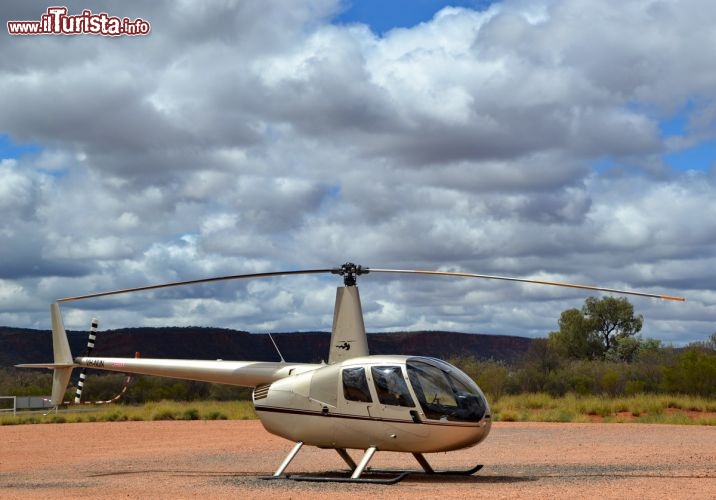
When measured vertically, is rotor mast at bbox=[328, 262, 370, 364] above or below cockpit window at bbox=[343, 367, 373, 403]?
above

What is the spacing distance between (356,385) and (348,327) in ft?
3.95

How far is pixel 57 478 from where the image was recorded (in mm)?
18625

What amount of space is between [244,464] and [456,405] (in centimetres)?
725

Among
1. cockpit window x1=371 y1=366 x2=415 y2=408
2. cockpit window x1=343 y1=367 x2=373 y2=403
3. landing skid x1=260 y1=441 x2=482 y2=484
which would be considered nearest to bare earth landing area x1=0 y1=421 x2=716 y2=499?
landing skid x1=260 y1=441 x2=482 y2=484

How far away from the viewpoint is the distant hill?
113 m

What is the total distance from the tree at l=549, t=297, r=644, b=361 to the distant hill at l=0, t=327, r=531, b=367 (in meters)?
31.3

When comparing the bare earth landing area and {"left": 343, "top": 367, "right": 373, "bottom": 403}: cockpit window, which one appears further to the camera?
{"left": 343, "top": 367, "right": 373, "bottom": 403}: cockpit window

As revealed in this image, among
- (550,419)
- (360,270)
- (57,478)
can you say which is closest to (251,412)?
(550,419)

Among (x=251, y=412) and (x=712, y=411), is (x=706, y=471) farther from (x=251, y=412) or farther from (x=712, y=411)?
(x=251, y=412)

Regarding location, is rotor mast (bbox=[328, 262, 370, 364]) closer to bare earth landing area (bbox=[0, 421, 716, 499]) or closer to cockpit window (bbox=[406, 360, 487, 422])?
cockpit window (bbox=[406, 360, 487, 422])

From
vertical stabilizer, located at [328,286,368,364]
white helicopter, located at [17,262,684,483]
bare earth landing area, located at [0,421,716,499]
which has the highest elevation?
vertical stabilizer, located at [328,286,368,364]

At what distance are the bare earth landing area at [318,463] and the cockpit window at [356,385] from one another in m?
1.51

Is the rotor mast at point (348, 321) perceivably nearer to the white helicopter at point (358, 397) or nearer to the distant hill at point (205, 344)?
the white helicopter at point (358, 397)

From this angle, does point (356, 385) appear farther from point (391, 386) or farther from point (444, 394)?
point (444, 394)
